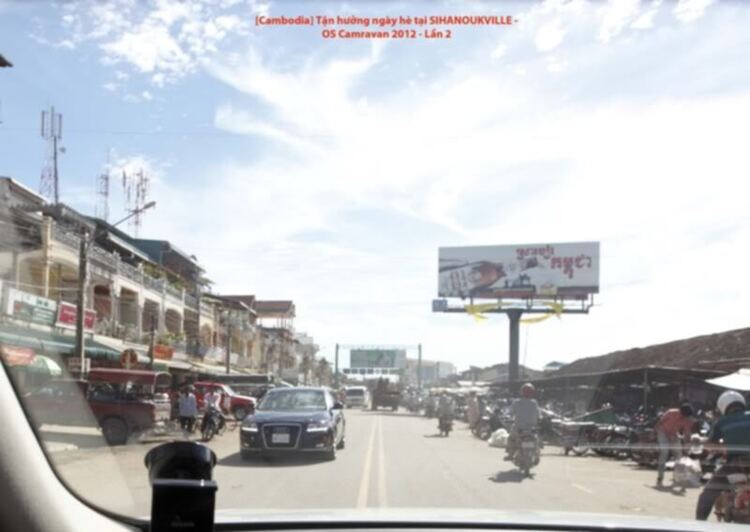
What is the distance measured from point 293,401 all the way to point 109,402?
6.73 metres

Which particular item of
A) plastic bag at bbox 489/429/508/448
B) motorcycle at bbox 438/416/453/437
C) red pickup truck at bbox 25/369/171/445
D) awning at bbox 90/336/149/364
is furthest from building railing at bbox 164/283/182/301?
motorcycle at bbox 438/416/453/437

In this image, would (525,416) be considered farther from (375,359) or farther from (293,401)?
(375,359)

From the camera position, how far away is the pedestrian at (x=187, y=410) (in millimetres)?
11634

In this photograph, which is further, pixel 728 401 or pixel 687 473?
pixel 687 473

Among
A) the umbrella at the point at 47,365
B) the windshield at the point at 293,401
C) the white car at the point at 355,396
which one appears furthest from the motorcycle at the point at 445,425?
the white car at the point at 355,396

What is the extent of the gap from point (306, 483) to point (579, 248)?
39608 millimetres

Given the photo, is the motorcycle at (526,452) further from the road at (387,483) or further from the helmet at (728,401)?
the helmet at (728,401)

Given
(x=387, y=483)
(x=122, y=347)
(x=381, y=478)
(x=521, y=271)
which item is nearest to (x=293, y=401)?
(x=122, y=347)

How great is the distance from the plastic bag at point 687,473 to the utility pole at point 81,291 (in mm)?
7286

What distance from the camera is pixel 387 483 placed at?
9.62 meters

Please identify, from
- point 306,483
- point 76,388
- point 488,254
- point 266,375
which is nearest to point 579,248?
point 488,254

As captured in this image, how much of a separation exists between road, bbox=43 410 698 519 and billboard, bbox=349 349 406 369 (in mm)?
59861

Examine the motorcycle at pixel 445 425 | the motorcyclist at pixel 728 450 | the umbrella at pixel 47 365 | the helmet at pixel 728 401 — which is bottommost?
the motorcycle at pixel 445 425

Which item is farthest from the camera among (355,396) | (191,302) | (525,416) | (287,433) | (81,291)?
(355,396)
